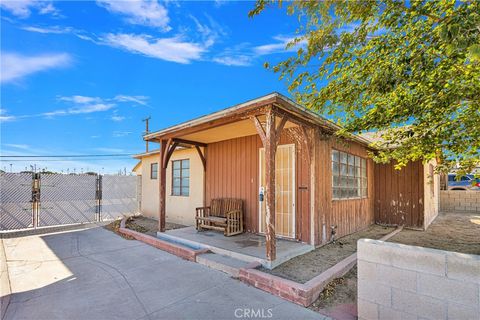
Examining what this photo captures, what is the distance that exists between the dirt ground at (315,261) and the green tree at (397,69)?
7.04ft

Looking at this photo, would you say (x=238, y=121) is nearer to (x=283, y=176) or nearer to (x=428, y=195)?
(x=283, y=176)

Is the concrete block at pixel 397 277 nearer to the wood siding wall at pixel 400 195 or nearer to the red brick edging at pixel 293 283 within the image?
the red brick edging at pixel 293 283

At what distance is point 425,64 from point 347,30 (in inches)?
46.5

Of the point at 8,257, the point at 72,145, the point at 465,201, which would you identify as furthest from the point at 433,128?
the point at 72,145

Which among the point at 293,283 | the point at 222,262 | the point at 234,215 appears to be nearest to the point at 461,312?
the point at 293,283

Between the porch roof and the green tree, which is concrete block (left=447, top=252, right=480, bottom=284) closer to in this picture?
the green tree

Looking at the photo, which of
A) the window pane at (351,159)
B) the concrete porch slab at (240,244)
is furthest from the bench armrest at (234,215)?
the window pane at (351,159)

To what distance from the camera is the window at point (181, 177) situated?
824cm

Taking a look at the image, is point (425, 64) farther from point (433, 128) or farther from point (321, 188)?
point (321, 188)

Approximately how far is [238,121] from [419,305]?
12.6 ft

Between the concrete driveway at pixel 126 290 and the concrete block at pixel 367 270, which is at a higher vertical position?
the concrete block at pixel 367 270

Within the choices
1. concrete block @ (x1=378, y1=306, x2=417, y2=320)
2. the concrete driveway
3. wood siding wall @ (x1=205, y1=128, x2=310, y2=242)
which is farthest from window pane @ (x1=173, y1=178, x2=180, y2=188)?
concrete block @ (x1=378, y1=306, x2=417, y2=320)

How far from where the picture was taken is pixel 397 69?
3.19 metres

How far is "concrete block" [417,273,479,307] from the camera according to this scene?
6.14 feet
